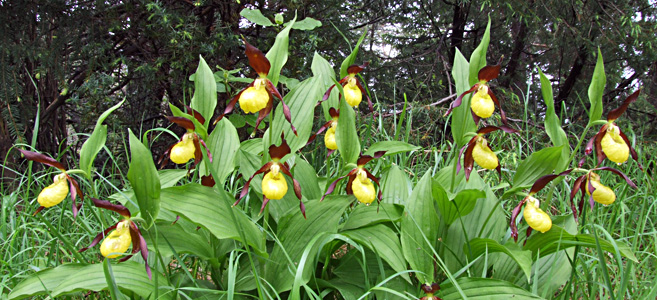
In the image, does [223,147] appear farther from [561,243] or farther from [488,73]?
[561,243]

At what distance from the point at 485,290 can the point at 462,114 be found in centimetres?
58

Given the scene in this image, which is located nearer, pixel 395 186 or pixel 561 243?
pixel 561 243

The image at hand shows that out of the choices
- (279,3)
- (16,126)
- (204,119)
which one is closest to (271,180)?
(204,119)

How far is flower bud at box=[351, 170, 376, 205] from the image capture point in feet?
4.15

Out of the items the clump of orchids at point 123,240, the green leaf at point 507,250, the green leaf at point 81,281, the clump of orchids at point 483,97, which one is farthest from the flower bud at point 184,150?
the green leaf at point 507,250

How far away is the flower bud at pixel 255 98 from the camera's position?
1.16 meters

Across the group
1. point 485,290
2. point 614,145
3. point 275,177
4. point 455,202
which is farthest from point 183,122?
point 614,145

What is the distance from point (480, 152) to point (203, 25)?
222cm

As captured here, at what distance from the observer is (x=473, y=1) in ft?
10.8

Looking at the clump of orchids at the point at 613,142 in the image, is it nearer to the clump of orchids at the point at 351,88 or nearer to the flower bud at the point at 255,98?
the clump of orchids at the point at 351,88

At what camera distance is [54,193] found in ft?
3.73

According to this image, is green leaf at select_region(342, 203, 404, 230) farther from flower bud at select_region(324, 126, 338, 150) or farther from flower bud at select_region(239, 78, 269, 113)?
flower bud at select_region(239, 78, 269, 113)

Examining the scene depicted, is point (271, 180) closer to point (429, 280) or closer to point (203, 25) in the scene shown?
point (429, 280)

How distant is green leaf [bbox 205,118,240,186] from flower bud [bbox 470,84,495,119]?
30.8 inches
